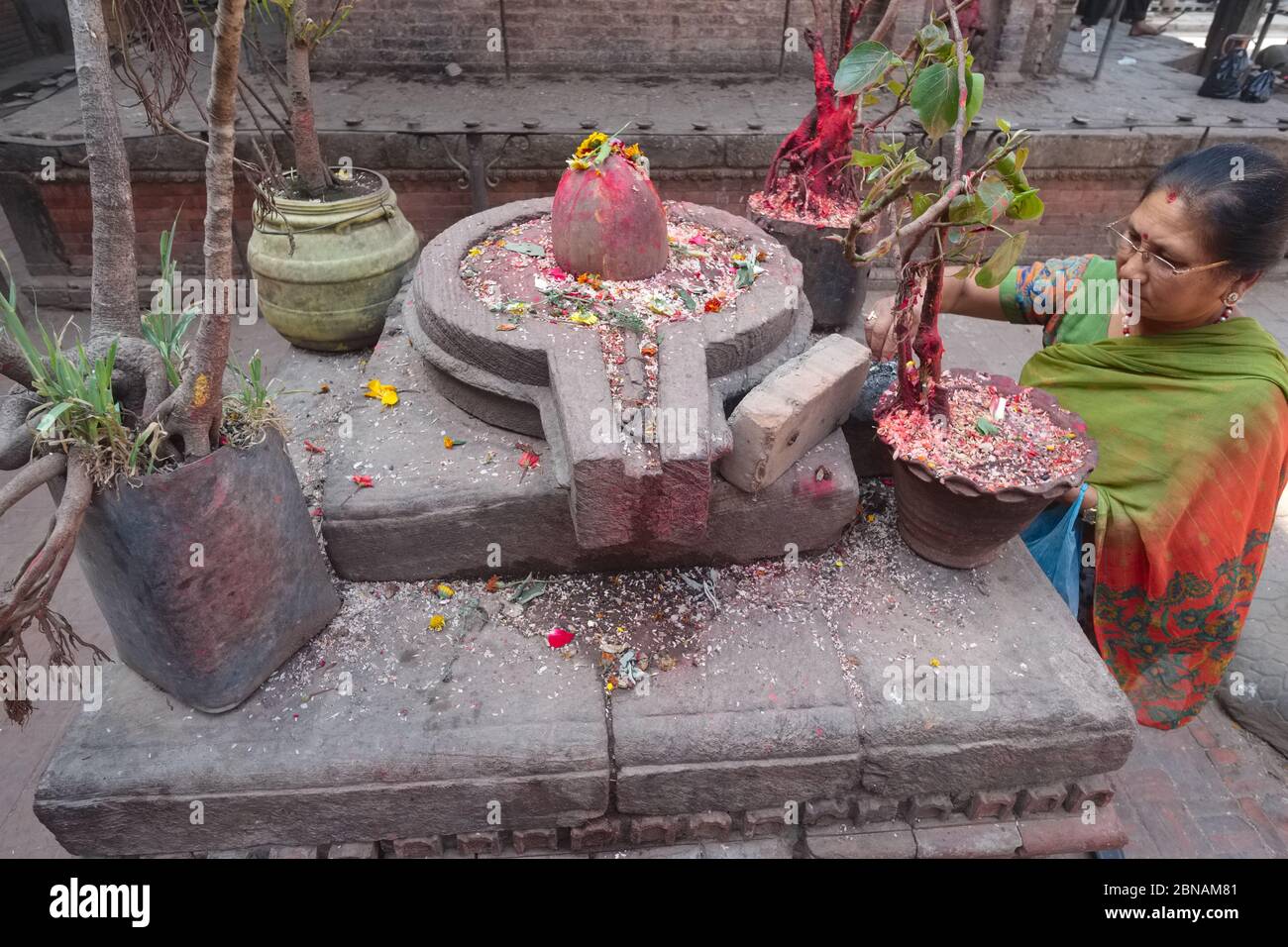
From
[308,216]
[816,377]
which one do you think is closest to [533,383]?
[816,377]

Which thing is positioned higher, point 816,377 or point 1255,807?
point 816,377

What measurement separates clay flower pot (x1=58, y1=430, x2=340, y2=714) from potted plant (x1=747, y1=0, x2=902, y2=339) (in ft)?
8.35

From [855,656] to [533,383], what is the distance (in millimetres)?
1214

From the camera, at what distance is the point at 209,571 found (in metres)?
1.74

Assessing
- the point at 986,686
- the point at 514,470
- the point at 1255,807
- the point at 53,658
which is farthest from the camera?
the point at 1255,807

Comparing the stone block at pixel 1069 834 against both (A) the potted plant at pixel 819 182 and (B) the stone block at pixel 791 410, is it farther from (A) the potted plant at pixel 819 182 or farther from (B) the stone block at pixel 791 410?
(A) the potted plant at pixel 819 182

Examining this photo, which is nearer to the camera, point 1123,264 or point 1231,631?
Answer: point 1123,264

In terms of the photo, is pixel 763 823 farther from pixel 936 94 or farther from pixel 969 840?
pixel 936 94

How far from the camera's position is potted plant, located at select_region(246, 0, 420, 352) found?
121 inches

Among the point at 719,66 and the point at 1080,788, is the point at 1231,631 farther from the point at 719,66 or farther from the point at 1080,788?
the point at 719,66

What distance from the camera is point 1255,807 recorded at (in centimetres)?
264

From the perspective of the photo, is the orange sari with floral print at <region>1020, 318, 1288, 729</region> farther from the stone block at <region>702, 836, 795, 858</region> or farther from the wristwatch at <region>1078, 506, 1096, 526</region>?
the stone block at <region>702, 836, 795, 858</region>

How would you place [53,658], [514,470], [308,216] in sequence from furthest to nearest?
[308,216], [514,470], [53,658]

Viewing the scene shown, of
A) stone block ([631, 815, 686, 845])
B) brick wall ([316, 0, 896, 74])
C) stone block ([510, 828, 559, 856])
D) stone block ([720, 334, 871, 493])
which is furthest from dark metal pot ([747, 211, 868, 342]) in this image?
brick wall ([316, 0, 896, 74])
